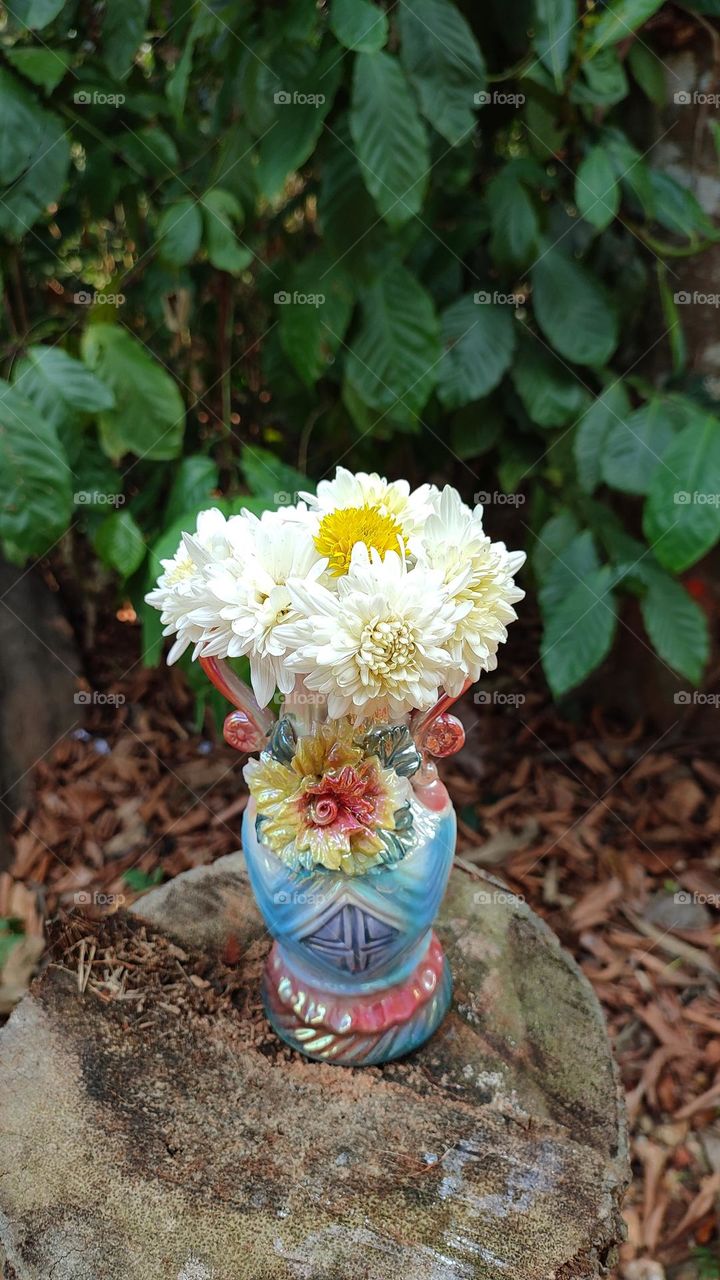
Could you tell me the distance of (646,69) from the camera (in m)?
1.55

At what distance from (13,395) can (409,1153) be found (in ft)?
3.31

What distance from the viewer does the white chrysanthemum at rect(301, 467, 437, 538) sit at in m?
0.94

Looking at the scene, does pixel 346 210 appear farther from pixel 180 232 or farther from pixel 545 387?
pixel 545 387

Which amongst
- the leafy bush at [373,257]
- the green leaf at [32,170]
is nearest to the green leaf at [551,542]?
the leafy bush at [373,257]

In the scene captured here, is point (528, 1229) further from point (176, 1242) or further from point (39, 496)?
point (39, 496)

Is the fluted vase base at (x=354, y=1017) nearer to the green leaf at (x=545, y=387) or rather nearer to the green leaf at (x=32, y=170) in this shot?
the green leaf at (x=545, y=387)

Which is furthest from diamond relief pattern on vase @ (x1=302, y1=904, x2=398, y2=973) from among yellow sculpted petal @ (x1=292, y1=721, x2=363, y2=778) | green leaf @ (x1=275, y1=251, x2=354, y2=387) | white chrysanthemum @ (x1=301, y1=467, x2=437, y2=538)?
green leaf @ (x1=275, y1=251, x2=354, y2=387)

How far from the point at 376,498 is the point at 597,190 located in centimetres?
72

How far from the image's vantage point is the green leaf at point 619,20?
1273 millimetres

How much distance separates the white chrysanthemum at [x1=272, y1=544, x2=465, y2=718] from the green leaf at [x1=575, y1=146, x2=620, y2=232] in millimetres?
806

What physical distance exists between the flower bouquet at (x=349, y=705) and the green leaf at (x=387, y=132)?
1.63ft

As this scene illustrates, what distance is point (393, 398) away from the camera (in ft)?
4.72

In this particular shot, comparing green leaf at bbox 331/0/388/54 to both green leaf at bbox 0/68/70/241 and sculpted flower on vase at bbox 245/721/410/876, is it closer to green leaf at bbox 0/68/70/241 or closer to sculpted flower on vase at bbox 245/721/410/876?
green leaf at bbox 0/68/70/241

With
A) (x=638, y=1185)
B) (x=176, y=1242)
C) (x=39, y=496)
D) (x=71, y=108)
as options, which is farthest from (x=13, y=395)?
(x=638, y=1185)
